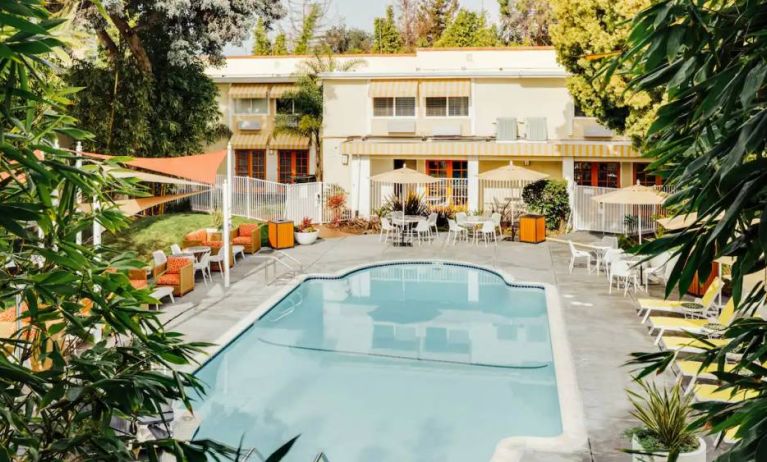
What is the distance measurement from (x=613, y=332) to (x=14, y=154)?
13.7 metres

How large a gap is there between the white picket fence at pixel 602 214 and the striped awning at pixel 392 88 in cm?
888

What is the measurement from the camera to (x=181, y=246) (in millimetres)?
23281

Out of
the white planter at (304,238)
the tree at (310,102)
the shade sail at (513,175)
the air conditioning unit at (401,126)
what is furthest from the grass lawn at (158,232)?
the shade sail at (513,175)

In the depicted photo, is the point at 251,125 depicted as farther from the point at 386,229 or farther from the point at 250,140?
the point at 386,229

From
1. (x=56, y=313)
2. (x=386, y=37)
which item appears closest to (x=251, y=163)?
(x=386, y=37)

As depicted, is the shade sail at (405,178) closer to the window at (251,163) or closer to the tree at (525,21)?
the window at (251,163)

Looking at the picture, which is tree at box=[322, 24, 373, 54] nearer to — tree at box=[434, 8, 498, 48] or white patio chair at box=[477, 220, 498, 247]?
tree at box=[434, 8, 498, 48]

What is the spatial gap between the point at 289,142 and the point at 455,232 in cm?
1496

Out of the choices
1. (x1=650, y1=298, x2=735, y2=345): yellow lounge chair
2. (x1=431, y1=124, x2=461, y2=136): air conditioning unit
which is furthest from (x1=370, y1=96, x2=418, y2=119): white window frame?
(x1=650, y1=298, x2=735, y2=345): yellow lounge chair

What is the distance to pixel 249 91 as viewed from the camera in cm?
3831

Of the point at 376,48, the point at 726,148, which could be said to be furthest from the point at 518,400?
the point at 376,48

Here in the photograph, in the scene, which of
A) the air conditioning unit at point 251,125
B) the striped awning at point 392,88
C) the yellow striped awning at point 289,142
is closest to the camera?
the striped awning at point 392,88

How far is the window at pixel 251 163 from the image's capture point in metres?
39.8

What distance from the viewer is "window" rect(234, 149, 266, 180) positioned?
39.8 meters
